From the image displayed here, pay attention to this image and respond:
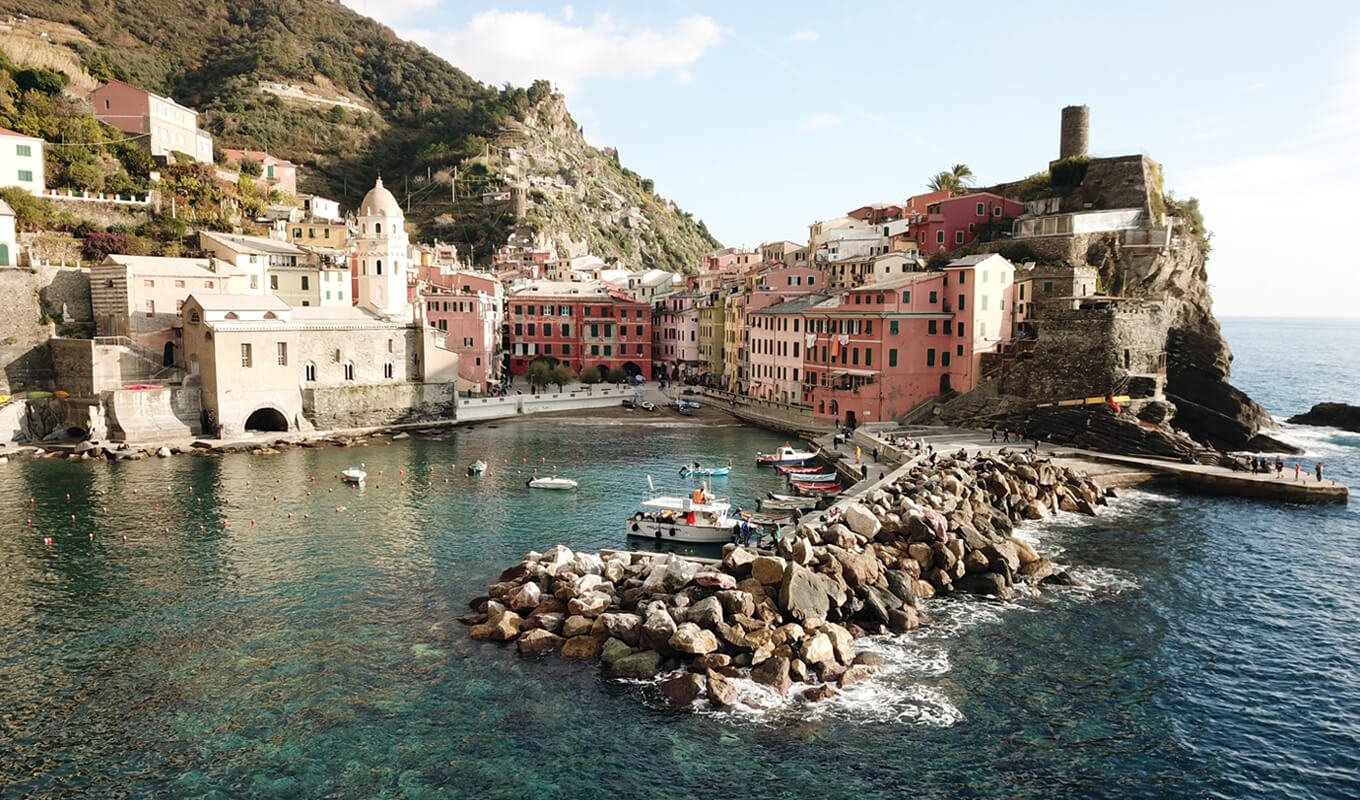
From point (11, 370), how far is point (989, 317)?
60353 mm

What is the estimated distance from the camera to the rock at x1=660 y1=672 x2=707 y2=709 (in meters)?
18.7

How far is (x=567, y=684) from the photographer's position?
64.3 feet

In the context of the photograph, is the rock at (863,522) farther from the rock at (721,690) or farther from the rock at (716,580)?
the rock at (721,690)

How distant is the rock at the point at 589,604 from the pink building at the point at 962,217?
5075cm

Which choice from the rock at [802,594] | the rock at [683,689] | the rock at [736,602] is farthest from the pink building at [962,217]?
the rock at [683,689]

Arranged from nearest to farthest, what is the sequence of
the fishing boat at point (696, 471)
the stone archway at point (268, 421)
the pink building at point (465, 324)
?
the fishing boat at point (696, 471) < the stone archway at point (268, 421) < the pink building at point (465, 324)

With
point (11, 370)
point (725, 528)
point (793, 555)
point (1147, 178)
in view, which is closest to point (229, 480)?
point (11, 370)

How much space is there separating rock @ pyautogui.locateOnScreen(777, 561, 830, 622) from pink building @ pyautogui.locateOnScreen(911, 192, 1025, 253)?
4825 cm

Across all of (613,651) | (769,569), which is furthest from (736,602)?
(613,651)

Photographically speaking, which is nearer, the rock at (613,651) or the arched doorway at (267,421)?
the rock at (613,651)

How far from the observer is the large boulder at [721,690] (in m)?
18.5

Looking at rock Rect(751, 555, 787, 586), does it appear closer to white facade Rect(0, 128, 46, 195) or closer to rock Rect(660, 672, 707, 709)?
rock Rect(660, 672, 707, 709)

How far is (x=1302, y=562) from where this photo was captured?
28578 mm

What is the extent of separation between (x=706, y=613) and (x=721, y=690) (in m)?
2.67
